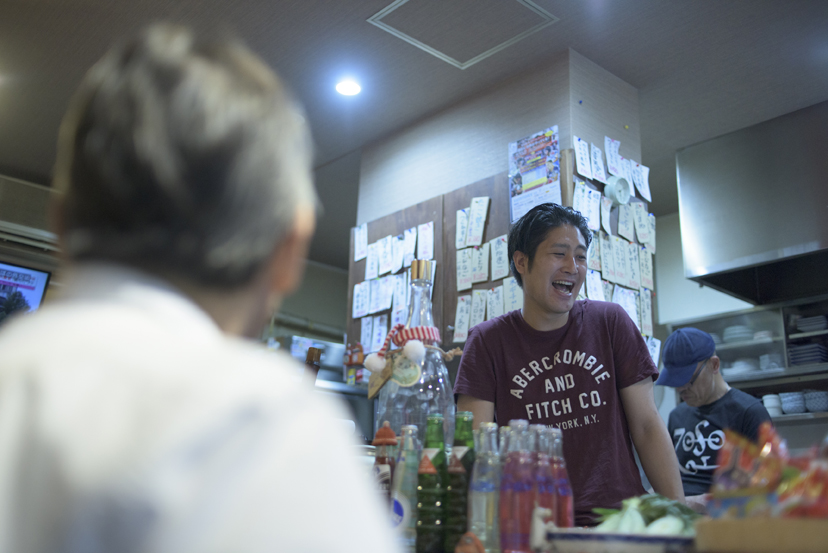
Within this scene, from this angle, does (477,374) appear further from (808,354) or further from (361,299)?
(808,354)

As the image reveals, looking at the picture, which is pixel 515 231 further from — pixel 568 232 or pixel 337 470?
pixel 337 470

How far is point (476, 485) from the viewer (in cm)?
100

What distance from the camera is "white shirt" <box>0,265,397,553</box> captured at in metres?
0.38

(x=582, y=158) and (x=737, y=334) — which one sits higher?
(x=582, y=158)

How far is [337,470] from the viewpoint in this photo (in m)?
0.43

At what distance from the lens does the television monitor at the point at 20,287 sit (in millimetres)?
4994

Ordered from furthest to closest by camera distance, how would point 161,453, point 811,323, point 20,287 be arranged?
point 20,287 → point 811,323 → point 161,453

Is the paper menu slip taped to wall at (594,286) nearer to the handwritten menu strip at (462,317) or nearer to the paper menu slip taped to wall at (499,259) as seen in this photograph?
the paper menu slip taped to wall at (499,259)

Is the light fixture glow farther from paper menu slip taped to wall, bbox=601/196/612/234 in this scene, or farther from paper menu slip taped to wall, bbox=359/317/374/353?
paper menu slip taped to wall, bbox=601/196/612/234

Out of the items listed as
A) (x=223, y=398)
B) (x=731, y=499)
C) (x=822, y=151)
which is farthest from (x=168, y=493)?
(x=822, y=151)

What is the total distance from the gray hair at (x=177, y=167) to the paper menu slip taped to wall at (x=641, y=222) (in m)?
3.22

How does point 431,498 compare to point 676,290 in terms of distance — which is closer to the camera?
point 431,498

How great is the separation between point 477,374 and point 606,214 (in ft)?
6.04

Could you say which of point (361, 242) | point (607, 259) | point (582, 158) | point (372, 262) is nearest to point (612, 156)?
point (582, 158)
